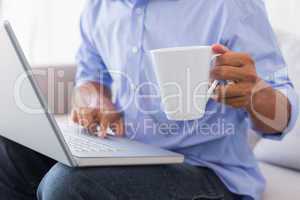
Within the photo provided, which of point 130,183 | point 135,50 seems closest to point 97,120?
point 135,50

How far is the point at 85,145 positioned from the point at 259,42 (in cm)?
36

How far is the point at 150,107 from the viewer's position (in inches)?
37.3

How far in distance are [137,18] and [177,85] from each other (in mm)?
319

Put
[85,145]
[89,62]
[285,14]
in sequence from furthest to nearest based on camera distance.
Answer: [285,14] → [89,62] → [85,145]

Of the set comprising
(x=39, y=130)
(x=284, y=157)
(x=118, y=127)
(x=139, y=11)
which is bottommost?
(x=284, y=157)

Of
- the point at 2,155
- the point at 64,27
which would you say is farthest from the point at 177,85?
the point at 64,27

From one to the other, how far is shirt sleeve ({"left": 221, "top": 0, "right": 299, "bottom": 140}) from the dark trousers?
14 cm

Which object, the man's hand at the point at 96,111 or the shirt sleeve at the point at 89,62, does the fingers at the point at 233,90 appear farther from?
the shirt sleeve at the point at 89,62

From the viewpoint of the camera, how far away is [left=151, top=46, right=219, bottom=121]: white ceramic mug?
25.7 inches

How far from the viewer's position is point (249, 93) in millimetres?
740

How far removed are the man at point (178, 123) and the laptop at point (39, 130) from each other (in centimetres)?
3

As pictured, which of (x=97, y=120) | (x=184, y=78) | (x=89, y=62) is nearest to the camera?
(x=184, y=78)

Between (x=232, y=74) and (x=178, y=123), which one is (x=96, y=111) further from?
(x=232, y=74)

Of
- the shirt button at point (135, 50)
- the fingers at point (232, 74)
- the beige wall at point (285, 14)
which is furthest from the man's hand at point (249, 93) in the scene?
the beige wall at point (285, 14)
